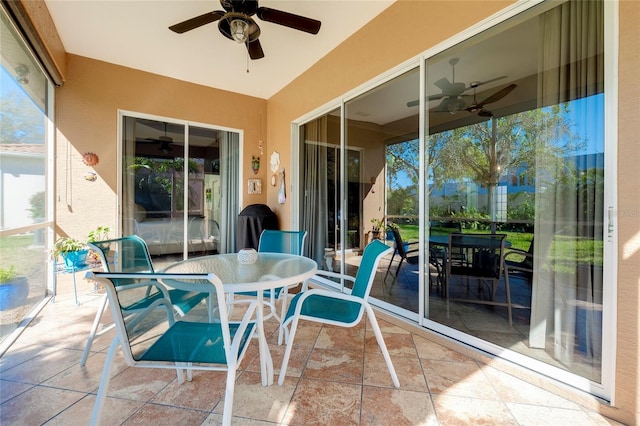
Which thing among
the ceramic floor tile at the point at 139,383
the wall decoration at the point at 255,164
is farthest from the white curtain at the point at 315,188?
the ceramic floor tile at the point at 139,383

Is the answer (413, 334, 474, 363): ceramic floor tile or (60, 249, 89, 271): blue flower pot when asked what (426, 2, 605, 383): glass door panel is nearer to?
(413, 334, 474, 363): ceramic floor tile

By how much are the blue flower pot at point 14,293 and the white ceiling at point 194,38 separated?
2.62 meters

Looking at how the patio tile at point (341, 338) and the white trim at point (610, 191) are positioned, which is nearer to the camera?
the white trim at point (610, 191)

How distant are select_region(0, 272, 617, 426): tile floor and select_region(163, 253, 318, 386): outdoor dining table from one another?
10.6 inches

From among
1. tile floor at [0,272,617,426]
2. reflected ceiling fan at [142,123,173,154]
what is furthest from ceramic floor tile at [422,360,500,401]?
reflected ceiling fan at [142,123,173,154]

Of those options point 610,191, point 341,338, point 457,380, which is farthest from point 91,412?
point 610,191

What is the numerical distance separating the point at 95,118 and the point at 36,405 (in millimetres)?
3404

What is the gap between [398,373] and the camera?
1.81 m

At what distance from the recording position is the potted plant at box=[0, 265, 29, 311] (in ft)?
7.26

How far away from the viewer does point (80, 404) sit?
1.53 metres

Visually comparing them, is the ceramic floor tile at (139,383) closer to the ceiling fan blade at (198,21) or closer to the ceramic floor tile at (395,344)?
the ceramic floor tile at (395,344)

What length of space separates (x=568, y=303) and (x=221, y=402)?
83.8 inches

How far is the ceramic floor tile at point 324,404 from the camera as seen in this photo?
1.41m

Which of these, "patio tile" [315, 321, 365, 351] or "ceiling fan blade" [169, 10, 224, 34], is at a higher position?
"ceiling fan blade" [169, 10, 224, 34]
